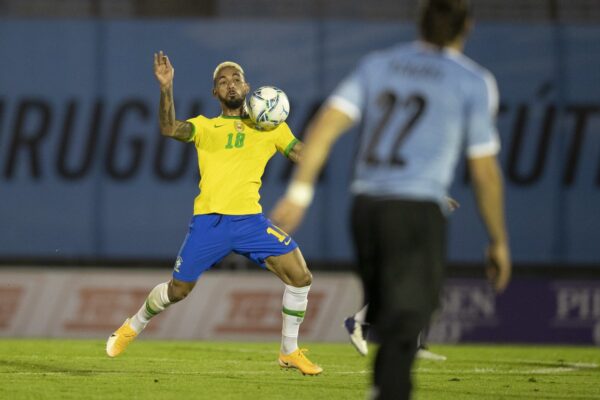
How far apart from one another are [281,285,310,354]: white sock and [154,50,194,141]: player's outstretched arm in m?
1.34

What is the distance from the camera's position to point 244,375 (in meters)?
10.0

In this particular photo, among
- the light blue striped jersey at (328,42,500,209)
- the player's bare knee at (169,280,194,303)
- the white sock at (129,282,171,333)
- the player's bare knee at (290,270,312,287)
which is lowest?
the white sock at (129,282,171,333)

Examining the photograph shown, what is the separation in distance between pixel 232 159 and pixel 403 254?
4.51m

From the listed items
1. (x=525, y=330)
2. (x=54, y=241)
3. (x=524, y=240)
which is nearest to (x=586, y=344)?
(x=525, y=330)

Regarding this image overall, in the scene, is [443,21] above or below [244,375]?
above

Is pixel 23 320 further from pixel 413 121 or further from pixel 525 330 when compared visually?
pixel 413 121

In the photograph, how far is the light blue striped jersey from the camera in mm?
5691

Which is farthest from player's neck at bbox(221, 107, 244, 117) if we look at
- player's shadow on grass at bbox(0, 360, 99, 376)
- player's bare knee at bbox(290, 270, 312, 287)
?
player's shadow on grass at bbox(0, 360, 99, 376)

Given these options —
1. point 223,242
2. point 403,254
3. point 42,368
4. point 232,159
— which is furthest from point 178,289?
point 403,254

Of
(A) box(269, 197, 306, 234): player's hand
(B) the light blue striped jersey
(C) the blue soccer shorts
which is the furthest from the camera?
(C) the blue soccer shorts

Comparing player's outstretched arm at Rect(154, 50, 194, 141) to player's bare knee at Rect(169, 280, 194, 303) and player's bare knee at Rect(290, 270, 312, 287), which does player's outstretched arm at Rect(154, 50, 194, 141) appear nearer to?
player's bare knee at Rect(169, 280, 194, 303)

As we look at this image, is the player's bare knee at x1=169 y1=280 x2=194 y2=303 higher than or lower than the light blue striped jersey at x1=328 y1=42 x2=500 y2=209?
lower

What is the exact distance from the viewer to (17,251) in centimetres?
2061

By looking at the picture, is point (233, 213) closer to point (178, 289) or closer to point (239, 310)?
point (178, 289)
